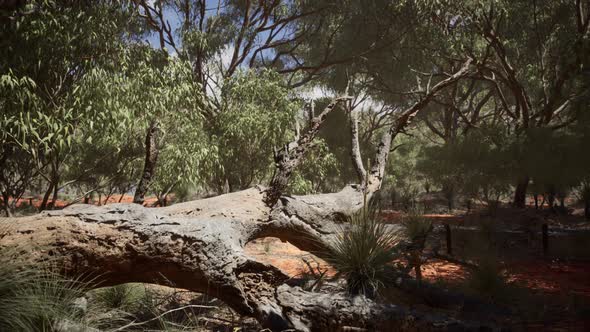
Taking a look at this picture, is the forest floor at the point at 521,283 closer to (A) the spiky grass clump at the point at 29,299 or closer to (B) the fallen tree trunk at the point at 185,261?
(B) the fallen tree trunk at the point at 185,261

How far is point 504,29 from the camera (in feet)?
38.8

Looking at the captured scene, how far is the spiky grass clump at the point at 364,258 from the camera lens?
357cm

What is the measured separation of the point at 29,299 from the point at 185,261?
1053 mm

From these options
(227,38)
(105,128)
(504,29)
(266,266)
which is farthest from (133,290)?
(504,29)

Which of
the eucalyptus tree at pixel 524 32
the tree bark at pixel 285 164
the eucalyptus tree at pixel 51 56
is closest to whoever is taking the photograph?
the tree bark at pixel 285 164

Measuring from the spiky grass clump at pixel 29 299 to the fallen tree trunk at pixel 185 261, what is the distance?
0.56 feet

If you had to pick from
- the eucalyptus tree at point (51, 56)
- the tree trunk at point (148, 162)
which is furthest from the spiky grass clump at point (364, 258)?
the eucalyptus tree at point (51, 56)

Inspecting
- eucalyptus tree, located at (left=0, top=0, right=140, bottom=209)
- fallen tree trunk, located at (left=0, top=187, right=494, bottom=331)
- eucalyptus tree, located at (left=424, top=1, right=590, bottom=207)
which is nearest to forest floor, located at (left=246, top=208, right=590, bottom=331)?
fallen tree trunk, located at (left=0, top=187, right=494, bottom=331)

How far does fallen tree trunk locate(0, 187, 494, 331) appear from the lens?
287cm

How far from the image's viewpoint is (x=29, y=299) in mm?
2398

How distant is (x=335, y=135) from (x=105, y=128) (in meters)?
11.9

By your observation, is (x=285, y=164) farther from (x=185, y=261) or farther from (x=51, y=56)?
(x=51, y=56)

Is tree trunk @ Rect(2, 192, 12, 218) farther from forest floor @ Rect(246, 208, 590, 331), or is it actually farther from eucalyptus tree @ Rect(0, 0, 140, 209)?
forest floor @ Rect(246, 208, 590, 331)

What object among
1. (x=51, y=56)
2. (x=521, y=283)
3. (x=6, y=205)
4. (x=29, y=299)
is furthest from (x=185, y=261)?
(x=6, y=205)
